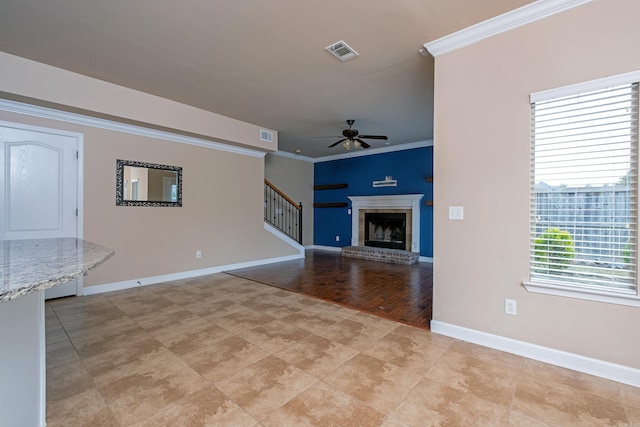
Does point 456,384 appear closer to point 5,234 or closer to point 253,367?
point 253,367

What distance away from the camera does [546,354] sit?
2.18m

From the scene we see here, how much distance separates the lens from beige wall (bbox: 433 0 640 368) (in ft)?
6.55

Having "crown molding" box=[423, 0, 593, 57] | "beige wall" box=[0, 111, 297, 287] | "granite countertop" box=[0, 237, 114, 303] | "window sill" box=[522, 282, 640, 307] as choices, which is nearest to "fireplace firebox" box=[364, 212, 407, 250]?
"beige wall" box=[0, 111, 297, 287]

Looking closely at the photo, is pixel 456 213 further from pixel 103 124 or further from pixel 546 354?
pixel 103 124

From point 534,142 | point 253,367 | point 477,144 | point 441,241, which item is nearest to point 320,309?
point 253,367

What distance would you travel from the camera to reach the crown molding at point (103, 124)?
11.1 ft

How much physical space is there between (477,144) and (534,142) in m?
0.40

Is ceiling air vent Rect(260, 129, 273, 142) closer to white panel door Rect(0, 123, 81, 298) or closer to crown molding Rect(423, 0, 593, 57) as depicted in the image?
white panel door Rect(0, 123, 81, 298)

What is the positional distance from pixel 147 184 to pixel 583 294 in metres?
5.27

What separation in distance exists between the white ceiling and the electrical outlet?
92.3 inches

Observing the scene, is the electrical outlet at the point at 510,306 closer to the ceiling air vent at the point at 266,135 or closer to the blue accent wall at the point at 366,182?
the blue accent wall at the point at 366,182

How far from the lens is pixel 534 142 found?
88.9 inches

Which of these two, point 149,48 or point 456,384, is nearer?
point 456,384

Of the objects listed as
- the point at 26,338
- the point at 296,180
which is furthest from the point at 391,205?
the point at 26,338
